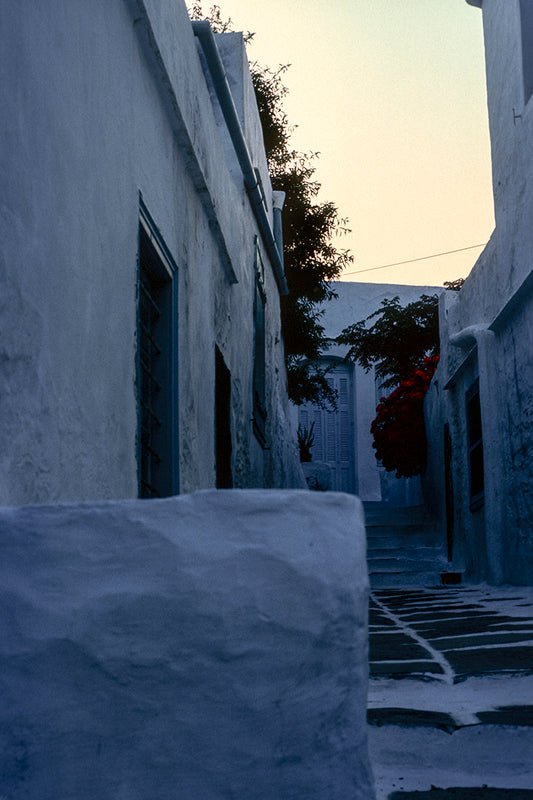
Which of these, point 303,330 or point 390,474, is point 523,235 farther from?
point 390,474

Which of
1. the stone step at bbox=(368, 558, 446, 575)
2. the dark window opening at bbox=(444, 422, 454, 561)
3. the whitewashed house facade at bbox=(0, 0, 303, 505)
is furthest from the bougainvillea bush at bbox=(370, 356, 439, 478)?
the whitewashed house facade at bbox=(0, 0, 303, 505)

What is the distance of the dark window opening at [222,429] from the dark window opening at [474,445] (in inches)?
124

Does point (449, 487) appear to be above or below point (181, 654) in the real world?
above

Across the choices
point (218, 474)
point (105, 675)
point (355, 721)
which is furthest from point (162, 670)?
point (218, 474)

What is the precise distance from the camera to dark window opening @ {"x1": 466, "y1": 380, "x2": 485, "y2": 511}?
858cm

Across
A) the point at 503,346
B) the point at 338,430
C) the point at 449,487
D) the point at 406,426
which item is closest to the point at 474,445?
the point at 503,346

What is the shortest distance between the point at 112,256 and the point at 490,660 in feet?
6.18

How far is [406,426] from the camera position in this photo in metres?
12.9

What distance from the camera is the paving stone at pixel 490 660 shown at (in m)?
2.80

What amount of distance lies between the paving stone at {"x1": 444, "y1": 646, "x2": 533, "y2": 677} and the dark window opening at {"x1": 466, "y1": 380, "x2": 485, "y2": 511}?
17.2 ft

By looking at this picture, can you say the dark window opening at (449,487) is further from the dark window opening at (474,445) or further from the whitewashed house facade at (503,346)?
the dark window opening at (474,445)

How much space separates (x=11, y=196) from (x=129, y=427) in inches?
52.8

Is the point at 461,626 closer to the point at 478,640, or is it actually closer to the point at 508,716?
the point at 478,640

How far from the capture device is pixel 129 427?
11.0 ft
